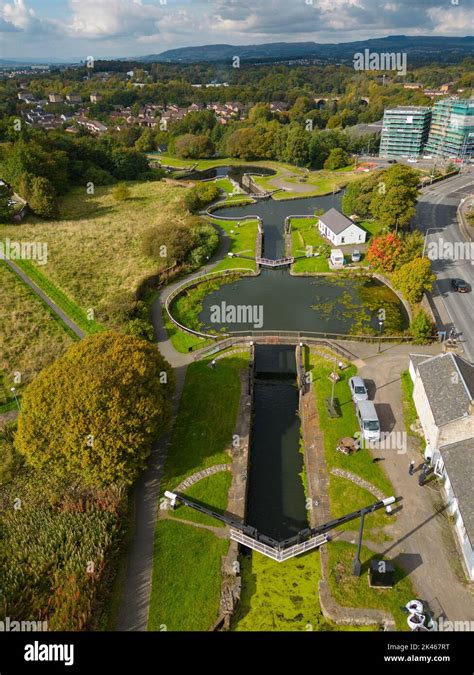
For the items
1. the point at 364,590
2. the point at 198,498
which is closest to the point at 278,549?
the point at 364,590

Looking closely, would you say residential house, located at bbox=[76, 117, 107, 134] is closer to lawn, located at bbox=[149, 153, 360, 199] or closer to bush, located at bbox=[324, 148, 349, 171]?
lawn, located at bbox=[149, 153, 360, 199]

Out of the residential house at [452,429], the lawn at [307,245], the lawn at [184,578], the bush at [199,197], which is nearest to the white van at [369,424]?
the residential house at [452,429]

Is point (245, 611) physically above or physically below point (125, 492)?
Result: below

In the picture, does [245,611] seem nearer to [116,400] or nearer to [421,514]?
[421,514]

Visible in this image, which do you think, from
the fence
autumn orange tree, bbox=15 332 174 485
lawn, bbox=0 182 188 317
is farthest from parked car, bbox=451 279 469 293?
autumn orange tree, bbox=15 332 174 485
